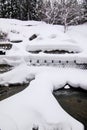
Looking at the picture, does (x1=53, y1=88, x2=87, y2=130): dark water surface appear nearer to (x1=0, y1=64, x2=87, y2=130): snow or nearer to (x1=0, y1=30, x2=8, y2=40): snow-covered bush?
(x1=0, y1=64, x2=87, y2=130): snow

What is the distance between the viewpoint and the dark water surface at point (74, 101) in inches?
311

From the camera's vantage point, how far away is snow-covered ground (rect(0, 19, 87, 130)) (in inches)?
240

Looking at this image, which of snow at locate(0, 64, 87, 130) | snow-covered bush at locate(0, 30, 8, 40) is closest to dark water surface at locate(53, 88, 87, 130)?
snow at locate(0, 64, 87, 130)

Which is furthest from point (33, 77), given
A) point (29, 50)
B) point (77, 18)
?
point (77, 18)

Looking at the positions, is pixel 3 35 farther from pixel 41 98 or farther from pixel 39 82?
pixel 41 98

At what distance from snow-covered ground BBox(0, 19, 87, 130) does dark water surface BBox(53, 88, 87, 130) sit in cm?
32

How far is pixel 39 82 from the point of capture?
31.7 ft

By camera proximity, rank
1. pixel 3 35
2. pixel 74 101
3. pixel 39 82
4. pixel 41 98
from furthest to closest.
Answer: pixel 3 35, pixel 39 82, pixel 74 101, pixel 41 98

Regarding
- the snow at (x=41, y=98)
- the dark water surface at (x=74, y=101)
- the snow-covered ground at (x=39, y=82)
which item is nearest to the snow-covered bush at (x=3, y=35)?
the snow-covered ground at (x=39, y=82)

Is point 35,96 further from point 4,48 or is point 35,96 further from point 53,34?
point 53,34

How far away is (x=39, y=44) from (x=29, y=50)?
2.41ft

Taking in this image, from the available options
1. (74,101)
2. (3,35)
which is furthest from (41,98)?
(3,35)

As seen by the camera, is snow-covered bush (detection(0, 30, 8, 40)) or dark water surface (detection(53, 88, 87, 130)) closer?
dark water surface (detection(53, 88, 87, 130))

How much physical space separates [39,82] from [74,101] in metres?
1.63
